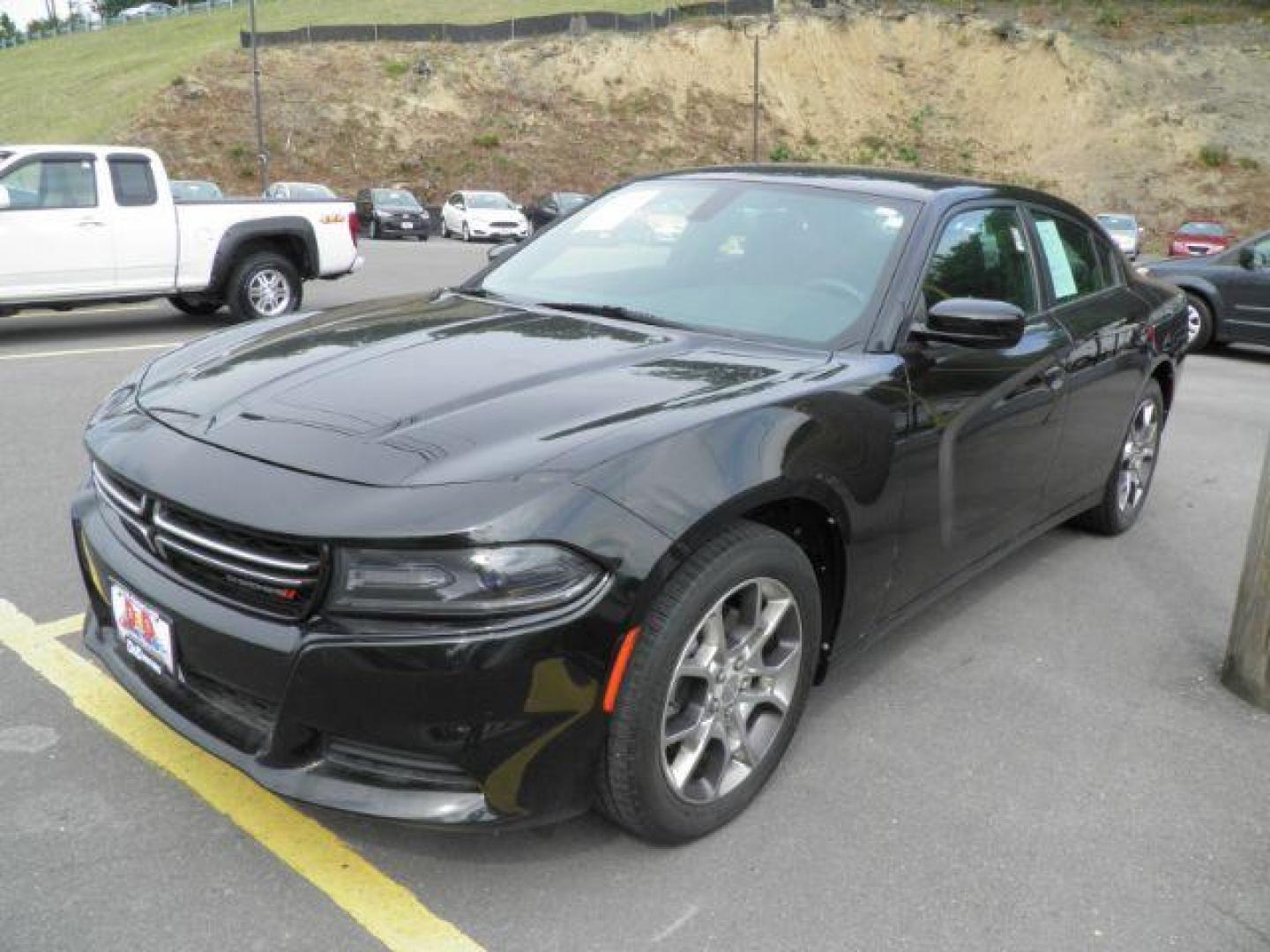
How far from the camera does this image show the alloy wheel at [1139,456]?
5246mm

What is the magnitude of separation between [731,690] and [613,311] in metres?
1.37

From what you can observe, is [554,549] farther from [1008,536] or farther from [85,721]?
[1008,536]

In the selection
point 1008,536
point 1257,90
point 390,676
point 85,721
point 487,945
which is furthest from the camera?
point 1257,90

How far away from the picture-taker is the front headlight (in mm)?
2246

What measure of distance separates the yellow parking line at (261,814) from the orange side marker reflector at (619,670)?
597mm

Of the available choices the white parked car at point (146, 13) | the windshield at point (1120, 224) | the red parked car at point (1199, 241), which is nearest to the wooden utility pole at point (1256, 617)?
the red parked car at point (1199, 241)

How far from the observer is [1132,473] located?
5.39 metres

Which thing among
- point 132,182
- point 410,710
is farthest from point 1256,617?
point 132,182

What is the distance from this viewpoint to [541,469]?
2.38m

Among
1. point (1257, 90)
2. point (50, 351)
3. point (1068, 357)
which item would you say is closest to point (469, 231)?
point (50, 351)

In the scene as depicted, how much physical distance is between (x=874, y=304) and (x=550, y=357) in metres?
1.03

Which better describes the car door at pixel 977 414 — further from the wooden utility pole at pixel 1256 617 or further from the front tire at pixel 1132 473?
the front tire at pixel 1132 473

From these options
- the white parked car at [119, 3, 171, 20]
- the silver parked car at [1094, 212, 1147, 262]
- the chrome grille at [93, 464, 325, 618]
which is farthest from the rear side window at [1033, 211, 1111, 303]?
the white parked car at [119, 3, 171, 20]

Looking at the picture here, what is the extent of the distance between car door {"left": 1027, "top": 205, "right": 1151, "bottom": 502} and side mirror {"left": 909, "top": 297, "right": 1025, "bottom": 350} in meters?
1.04
